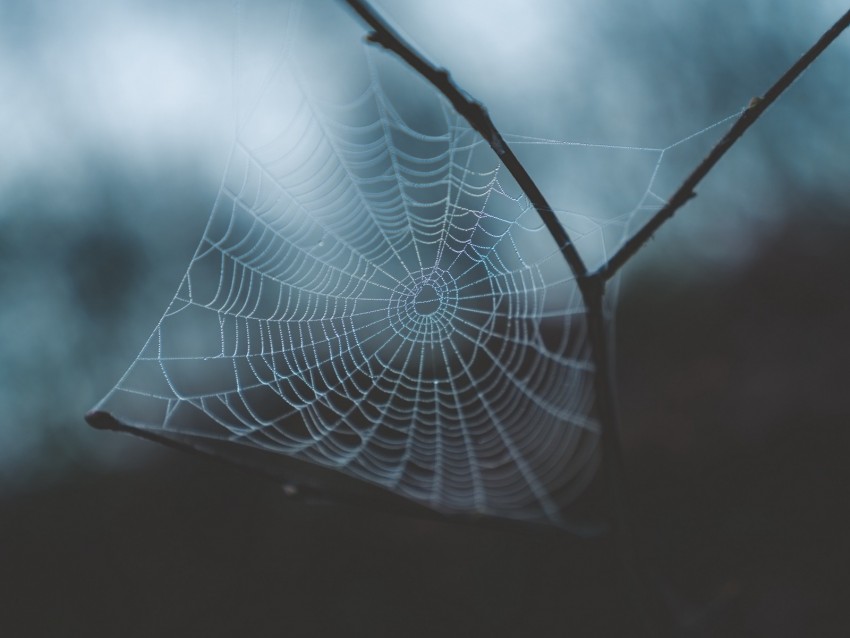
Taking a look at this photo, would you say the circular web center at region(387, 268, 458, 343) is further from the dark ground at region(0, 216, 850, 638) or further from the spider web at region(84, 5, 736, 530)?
the dark ground at region(0, 216, 850, 638)

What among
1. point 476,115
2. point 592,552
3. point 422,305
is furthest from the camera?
point 422,305

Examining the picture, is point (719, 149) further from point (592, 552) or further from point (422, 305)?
point (592, 552)

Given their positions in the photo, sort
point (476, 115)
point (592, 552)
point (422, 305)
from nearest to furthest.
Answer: point (476, 115) → point (592, 552) → point (422, 305)

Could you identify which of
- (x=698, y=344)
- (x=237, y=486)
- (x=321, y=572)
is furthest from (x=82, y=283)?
(x=698, y=344)

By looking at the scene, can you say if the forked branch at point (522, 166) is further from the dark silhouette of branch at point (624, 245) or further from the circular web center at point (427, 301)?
the circular web center at point (427, 301)

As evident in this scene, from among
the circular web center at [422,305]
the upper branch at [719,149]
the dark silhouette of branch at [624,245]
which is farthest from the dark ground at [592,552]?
the upper branch at [719,149]

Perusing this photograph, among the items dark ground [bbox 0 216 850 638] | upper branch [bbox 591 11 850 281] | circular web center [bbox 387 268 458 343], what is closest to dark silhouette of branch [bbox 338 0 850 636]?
upper branch [bbox 591 11 850 281]

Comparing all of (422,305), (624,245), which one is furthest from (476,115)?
Answer: (422,305)
